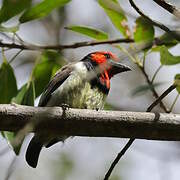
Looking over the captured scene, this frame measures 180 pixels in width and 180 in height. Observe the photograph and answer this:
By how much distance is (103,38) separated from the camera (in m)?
3.54

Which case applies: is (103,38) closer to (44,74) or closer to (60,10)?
(44,74)

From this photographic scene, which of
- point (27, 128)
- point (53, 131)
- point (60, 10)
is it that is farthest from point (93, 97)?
point (60, 10)

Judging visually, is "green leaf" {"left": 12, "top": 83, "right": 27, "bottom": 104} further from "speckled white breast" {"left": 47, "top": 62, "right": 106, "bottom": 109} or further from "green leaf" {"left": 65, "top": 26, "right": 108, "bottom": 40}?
"green leaf" {"left": 65, "top": 26, "right": 108, "bottom": 40}

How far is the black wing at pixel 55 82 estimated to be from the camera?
4000 millimetres

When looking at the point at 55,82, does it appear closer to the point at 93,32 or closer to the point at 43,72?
the point at 43,72

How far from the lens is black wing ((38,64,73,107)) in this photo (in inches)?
157

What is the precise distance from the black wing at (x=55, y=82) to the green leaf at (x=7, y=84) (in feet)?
1.07

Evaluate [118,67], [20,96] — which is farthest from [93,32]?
[118,67]

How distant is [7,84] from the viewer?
375 cm

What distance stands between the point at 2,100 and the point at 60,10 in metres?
2.38

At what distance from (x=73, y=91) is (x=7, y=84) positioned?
0.49m

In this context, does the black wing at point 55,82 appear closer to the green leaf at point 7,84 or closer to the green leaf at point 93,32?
the green leaf at point 7,84

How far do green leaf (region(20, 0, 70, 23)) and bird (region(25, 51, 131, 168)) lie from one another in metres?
0.57

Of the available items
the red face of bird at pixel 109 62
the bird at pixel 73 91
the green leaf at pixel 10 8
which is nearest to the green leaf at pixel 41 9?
the green leaf at pixel 10 8
